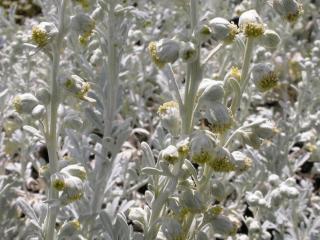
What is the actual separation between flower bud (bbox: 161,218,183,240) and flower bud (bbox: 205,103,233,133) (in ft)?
1.48

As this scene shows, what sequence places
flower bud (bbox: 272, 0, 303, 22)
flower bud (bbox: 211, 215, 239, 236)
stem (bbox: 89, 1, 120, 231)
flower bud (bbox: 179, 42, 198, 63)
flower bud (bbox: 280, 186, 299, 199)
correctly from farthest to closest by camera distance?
stem (bbox: 89, 1, 120, 231)
flower bud (bbox: 280, 186, 299, 199)
flower bud (bbox: 211, 215, 239, 236)
flower bud (bbox: 272, 0, 303, 22)
flower bud (bbox: 179, 42, 198, 63)

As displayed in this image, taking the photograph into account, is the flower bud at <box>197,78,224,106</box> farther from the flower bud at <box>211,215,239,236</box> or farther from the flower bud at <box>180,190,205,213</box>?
the flower bud at <box>211,215,239,236</box>

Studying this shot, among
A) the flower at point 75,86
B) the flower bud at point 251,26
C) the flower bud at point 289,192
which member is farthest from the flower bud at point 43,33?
the flower bud at point 289,192

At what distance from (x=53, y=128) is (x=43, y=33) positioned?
42 centimetres

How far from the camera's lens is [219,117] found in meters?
2.11

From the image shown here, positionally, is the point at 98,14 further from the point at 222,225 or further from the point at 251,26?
the point at 222,225

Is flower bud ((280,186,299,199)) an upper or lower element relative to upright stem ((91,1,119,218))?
lower

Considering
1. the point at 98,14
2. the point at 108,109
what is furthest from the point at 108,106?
the point at 98,14

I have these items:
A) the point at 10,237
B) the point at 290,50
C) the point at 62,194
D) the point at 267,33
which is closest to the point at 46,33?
the point at 62,194

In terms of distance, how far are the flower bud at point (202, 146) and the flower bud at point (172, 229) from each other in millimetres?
320

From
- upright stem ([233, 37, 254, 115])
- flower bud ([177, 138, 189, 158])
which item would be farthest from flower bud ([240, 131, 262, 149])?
flower bud ([177, 138, 189, 158])

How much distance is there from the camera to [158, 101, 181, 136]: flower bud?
2.22 m

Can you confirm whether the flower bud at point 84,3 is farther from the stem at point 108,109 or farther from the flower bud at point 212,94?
the flower bud at point 212,94

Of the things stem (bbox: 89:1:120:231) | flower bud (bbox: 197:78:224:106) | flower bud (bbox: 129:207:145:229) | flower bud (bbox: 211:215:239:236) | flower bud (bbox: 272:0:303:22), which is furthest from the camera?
stem (bbox: 89:1:120:231)
